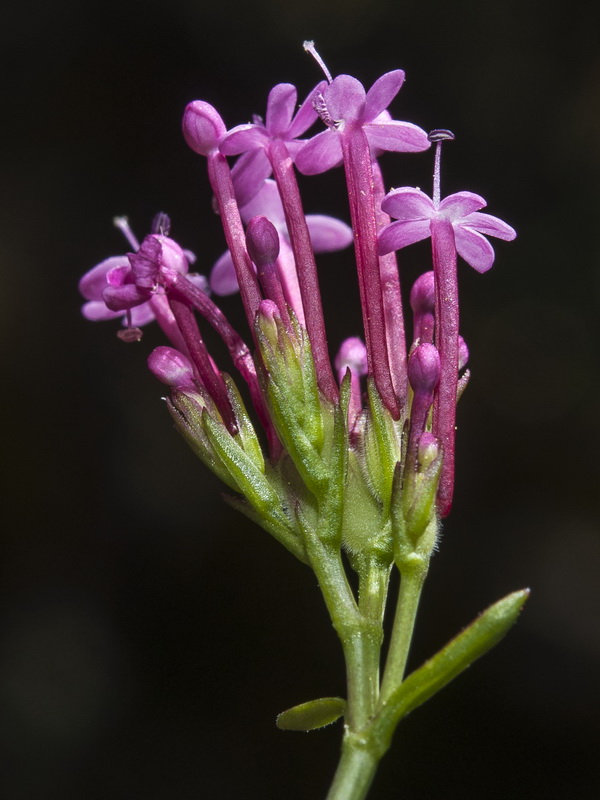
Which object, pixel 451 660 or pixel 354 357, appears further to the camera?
pixel 354 357

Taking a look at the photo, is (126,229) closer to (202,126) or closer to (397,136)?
(202,126)

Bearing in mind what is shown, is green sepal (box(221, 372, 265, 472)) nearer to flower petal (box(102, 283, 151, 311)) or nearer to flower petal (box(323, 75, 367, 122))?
flower petal (box(102, 283, 151, 311))

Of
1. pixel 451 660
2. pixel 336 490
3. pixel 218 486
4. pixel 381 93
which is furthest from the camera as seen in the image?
pixel 218 486

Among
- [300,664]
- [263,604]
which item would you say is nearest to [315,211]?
[263,604]

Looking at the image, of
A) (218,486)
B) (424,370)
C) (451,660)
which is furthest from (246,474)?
(218,486)

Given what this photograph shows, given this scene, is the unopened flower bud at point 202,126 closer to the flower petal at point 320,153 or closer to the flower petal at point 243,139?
the flower petal at point 243,139

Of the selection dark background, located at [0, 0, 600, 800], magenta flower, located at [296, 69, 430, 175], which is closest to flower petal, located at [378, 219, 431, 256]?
magenta flower, located at [296, 69, 430, 175]

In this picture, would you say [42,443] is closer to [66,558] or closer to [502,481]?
[66,558]
